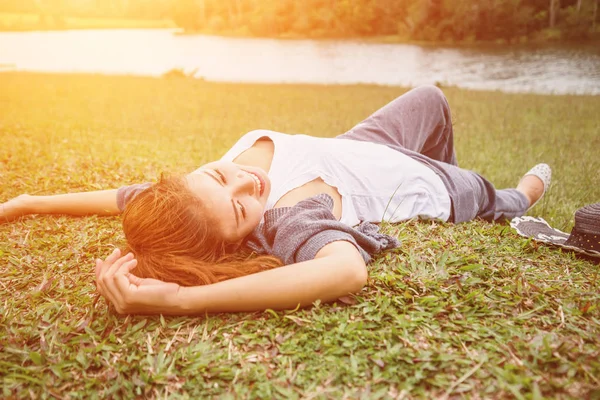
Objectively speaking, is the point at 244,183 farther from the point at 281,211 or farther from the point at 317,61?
the point at 317,61

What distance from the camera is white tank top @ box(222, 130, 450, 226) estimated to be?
9.35 feet

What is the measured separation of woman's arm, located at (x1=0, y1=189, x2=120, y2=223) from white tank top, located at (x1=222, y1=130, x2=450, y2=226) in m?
0.99

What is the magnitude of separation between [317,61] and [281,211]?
992 inches

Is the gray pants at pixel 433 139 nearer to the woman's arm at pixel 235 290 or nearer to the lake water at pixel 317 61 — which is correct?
the woman's arm at pixel 235 290

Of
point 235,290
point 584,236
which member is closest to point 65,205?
point 235,290

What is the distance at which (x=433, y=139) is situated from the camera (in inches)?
150

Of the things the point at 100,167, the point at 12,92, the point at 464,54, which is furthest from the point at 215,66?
the point at 100,167

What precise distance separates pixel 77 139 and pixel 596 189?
6.35 m

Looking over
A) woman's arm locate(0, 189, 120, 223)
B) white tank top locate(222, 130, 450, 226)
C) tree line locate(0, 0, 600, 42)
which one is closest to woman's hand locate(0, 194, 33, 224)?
woman's arm locate(0, 189, 120, 223)

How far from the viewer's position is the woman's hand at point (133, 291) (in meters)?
1.88

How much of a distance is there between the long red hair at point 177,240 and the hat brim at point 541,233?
1762 millimetres

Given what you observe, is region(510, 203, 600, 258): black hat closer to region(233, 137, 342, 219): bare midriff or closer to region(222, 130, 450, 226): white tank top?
region(222, 130, 450, 226): white tank top

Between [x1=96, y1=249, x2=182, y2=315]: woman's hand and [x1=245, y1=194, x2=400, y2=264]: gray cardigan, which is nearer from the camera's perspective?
[x1=96, y1=249, x2=182, y2=315]: woman's hand

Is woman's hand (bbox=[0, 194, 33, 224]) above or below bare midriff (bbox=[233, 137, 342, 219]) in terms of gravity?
below
